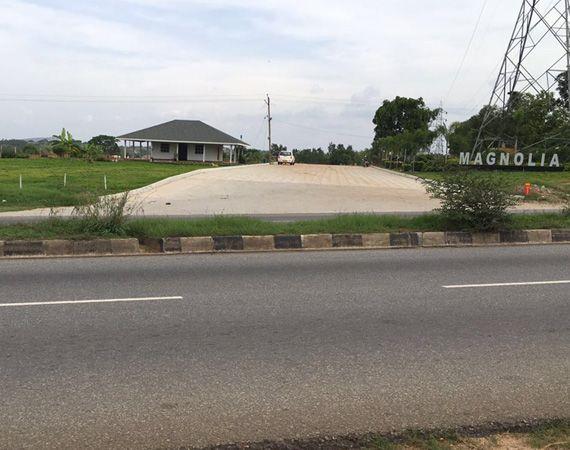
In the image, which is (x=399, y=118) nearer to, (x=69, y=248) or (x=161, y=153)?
(x=161, y=153)

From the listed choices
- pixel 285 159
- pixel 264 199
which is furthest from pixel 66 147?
pixel 264 199

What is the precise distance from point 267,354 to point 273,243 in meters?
6.11

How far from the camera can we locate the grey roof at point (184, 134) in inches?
2248

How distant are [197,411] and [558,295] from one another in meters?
5.21

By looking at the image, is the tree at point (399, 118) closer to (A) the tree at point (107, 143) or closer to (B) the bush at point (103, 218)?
(A) the tree at point (107, 143)

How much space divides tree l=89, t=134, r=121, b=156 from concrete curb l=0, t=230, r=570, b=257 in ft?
172

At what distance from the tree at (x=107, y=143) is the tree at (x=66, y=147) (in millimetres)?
3612

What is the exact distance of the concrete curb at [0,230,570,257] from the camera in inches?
398

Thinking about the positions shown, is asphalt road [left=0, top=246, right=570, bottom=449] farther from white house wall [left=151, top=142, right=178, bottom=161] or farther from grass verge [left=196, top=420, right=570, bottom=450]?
white house wall [left=151, top=142, right=178, bottom=161]

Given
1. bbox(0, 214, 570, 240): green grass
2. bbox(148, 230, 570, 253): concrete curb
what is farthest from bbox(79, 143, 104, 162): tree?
bbox(148, 230, 570, 253): concrete curb

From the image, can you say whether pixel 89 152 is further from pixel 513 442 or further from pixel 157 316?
pixel 513 442

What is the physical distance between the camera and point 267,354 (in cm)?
498

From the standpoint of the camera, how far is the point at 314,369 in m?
4.64

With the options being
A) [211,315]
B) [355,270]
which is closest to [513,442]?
Result: [211,315]
